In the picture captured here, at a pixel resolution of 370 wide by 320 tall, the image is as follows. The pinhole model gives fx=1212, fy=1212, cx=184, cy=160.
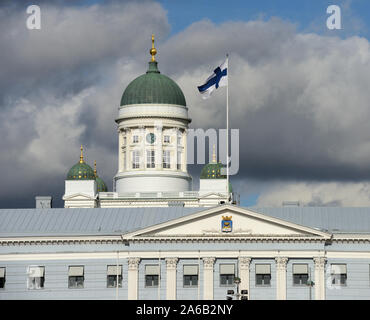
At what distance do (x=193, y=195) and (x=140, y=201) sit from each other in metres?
6.12

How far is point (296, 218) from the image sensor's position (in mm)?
111812

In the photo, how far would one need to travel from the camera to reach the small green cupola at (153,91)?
142 metres

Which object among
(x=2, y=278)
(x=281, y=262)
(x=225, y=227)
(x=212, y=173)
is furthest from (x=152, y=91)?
(x=281, y=262)

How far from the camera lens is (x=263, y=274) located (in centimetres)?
10656

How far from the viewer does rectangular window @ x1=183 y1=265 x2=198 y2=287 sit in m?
107

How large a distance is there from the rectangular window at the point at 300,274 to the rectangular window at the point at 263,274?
2280 mm

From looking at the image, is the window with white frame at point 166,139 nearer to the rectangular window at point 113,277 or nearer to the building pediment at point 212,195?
the building pediment at point 212,195

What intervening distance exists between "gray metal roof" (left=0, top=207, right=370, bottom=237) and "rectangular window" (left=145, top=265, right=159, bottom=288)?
4.03 meters

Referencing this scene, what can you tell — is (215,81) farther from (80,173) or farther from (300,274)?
(80,173)

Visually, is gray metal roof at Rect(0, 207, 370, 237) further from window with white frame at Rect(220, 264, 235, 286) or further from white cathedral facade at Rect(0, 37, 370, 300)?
window with white frame at Rect(220, 264, 235, 286)

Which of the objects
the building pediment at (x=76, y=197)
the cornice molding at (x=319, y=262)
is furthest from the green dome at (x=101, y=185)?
the cornice molding at (x=319, y=262)
